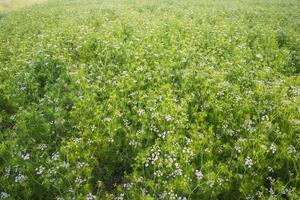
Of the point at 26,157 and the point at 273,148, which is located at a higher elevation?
the point at 26,157

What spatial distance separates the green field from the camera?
4.74m

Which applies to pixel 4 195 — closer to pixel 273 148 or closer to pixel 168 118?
pixel 168 118

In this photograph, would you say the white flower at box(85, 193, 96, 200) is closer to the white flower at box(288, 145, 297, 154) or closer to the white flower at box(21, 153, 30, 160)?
the white flower at box(21, 153, 30, 160)

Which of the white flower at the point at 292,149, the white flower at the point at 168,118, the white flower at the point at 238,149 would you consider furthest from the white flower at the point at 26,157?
the white flower at the point at 292,149

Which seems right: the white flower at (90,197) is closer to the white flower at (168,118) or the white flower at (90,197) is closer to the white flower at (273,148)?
the white flower at (168,118)

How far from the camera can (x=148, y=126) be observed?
5879mm

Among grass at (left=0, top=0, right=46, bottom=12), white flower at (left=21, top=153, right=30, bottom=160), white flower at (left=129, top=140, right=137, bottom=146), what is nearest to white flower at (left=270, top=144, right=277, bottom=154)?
white flower at (left=129, top=140, right=137, bottom=146)

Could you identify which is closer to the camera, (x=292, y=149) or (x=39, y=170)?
(x=39, y=170)

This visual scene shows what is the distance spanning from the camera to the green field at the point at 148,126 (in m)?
4.74

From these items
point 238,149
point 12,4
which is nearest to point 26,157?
point 238,149

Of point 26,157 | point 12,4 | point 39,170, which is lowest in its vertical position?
point 12,4

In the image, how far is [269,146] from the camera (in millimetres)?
5379

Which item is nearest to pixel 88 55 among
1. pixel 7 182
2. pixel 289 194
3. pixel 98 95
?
pixel 98 95

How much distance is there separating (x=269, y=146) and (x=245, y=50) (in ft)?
17.2
